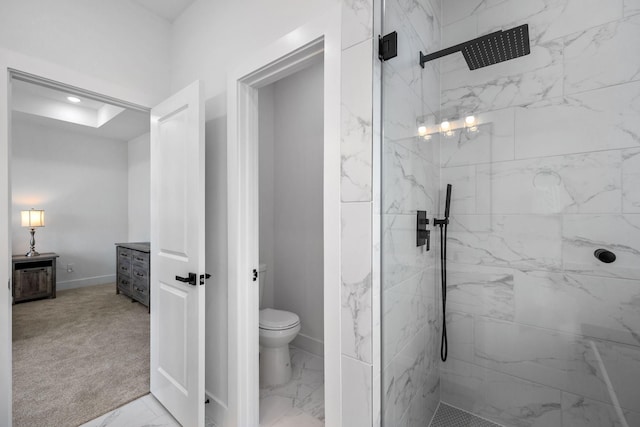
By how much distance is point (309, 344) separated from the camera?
8.75ft

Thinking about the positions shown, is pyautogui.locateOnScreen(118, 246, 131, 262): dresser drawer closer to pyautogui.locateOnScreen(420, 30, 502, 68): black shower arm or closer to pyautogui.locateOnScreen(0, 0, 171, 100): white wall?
pyautogui.locateOnScreen(0, 0, 171, 100): white wall

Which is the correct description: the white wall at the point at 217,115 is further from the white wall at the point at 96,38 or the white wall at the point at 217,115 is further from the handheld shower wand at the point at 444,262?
the handheld shower wand at the point at 444,262

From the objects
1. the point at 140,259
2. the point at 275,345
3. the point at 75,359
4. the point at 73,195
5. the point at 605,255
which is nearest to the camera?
the point at 605,255

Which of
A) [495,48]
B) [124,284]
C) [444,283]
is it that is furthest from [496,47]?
[124,284]

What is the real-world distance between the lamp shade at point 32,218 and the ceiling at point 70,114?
137 cm

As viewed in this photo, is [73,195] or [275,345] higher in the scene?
[73,195]

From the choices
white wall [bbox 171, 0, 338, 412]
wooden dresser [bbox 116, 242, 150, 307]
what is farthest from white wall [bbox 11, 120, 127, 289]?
white wall [bbox 171, 0, 338, 412]

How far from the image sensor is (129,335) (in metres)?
3.04

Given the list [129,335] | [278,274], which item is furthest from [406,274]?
[129,335]

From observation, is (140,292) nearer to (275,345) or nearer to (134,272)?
(134,272)

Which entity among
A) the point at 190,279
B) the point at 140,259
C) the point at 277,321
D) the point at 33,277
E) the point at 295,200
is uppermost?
the point at 295,200

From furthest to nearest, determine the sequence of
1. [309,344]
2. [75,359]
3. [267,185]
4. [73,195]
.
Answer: [73,195] < [267,185] < [309,344] < [75,359]

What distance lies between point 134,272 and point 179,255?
2.87m

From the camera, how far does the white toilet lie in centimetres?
207
